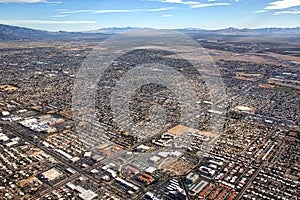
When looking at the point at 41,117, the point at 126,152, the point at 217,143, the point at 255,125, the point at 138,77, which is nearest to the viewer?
the point at 126,152

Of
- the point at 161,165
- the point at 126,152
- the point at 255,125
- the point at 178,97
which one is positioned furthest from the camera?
the point at 178,97

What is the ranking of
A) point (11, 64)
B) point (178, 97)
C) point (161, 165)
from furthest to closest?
1. point (11, 64)
2. point (178, 97)
3. point (161, 165)

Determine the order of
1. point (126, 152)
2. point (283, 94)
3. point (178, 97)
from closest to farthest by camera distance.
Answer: point (126, 152)
point (178, 97)
point (283, 94)

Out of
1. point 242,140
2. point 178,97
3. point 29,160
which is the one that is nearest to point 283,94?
point 178,97

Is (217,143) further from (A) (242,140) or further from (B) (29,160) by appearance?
(B) (29,160)

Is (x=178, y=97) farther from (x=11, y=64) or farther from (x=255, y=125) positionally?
(x=11, y=64)

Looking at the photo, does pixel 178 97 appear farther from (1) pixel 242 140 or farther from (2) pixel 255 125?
(1) pixel 242 140

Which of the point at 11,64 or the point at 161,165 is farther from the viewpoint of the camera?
the point at 11,64

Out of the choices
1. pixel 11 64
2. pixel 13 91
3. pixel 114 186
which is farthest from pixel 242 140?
pixel 11 64

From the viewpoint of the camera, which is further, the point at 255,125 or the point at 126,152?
the point at 255,125
